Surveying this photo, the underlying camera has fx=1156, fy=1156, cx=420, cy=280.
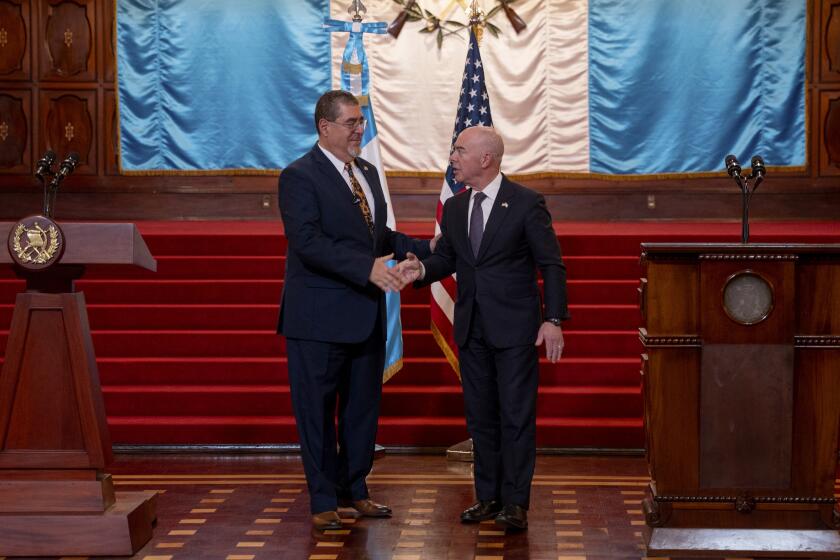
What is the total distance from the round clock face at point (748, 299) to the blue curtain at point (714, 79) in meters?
6.03

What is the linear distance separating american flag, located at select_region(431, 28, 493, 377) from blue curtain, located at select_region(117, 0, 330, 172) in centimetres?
392

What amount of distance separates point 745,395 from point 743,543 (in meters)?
0.54

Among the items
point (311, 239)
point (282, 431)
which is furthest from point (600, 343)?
point (311, 239)

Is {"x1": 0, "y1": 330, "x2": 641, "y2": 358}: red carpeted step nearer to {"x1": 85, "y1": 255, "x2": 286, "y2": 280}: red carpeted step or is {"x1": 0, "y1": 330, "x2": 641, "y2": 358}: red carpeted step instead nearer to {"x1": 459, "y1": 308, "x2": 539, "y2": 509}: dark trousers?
{"x1": 85, "y1": 255, "x2": 286, "y2": 280}: red carpeted step

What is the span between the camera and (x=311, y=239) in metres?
4.62

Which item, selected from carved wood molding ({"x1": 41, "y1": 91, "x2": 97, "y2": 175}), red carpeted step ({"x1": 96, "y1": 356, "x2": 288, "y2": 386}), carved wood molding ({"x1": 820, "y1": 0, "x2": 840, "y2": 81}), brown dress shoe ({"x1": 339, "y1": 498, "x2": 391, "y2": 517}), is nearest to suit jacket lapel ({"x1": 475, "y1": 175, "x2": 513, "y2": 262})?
brown dress shoe ({"x1": 339, "y1": 498, "x2": 391, "y2": 517})

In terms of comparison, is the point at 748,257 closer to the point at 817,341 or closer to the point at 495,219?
the point at 817,341

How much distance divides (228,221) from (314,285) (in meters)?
5.62

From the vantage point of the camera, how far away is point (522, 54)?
10.1 meters

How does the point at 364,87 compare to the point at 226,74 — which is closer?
the point at 364,87

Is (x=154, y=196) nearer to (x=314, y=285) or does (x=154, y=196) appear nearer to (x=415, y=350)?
(x=415, y=350)

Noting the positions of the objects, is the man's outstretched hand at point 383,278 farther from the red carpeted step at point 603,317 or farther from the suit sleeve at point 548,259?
the red carpeted step at point 603,317

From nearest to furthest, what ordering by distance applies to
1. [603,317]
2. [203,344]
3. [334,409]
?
[334,409]
[203,344]
[603,317]

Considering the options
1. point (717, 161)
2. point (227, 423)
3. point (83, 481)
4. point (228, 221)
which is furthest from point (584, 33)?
point (83, 481)
